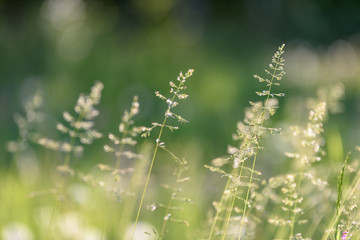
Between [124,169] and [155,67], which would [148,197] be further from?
[155,67]

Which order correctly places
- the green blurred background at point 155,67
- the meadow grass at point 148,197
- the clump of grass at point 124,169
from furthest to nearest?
1. the green blurred background at point 155,67
2. the meadow grass at point 148,197
3. the clump of grass at point 124,169

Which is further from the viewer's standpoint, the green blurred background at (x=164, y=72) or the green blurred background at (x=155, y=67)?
the green blurred background at (x=155, y=67)

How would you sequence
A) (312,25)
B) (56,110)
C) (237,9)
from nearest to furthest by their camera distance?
(56,110)
(312,25)
(237,9)

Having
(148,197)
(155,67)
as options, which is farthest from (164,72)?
(148,197)

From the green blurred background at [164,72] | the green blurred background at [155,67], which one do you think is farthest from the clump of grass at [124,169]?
the green blurred background at [155,67]

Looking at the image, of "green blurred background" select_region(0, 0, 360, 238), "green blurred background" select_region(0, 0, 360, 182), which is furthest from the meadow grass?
"green blurred background" select_region(0, 0, 360, 182)

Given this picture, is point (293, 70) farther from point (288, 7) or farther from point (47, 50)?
point (288, 7)

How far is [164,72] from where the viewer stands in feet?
19.7

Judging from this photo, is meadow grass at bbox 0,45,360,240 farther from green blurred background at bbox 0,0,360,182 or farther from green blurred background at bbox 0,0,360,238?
green blurred background at bbox 0,0,360,182

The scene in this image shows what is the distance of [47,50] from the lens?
7812 millimetres

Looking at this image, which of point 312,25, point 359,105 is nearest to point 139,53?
point 359,105

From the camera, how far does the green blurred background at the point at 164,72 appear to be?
420 cm

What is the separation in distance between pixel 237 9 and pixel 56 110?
11024mm

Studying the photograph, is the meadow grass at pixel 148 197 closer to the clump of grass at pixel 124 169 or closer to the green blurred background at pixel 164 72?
the clump of grass at pixel 124 169
